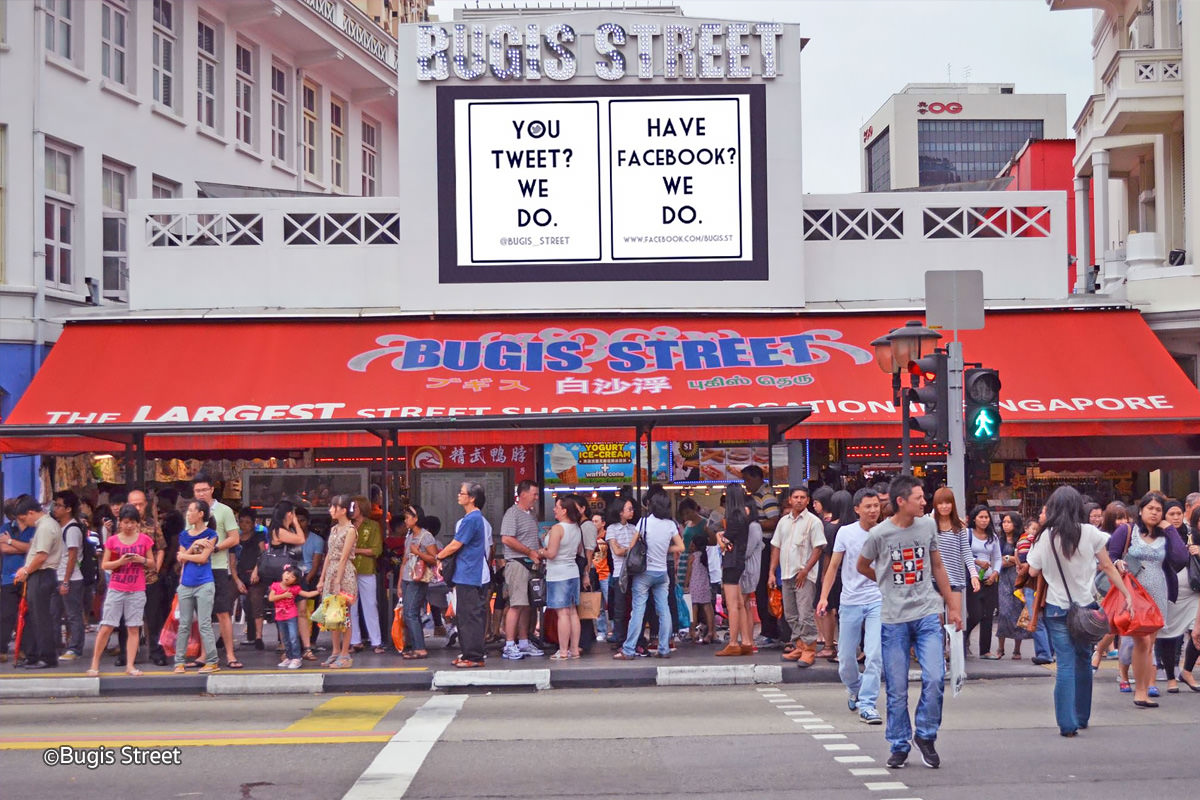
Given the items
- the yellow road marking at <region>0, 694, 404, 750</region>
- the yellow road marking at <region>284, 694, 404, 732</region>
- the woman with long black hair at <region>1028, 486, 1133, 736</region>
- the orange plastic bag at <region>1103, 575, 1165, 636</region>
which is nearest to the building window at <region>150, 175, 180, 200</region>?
the yellow road marking at <region>284, 694, 404, 732</region>

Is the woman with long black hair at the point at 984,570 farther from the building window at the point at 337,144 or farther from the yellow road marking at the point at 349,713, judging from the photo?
the building window at the point at 337,144

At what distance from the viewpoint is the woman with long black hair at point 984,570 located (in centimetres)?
1510

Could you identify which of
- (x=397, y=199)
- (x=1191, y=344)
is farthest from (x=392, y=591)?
(x=1191, y=344)

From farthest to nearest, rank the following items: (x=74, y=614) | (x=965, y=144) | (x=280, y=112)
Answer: (x=965, y=144), (x=280, y=112), (x=74, y=614)

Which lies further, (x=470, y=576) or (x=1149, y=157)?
(x=1149, y=157)

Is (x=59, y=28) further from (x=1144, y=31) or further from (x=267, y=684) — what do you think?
(x=1144, y=31)

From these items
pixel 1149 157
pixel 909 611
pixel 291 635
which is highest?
pixel 1149 157

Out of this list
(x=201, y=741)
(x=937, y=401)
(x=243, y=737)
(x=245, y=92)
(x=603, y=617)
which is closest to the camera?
(x=201, y=741)

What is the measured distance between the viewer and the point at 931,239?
2211 cm

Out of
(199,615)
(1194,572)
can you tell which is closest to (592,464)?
(199,615)

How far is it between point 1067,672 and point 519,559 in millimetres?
6824

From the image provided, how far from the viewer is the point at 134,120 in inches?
1003

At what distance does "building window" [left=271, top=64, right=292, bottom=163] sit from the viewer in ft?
103

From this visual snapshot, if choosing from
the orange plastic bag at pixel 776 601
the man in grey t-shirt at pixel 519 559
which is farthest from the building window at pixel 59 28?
the orange plastic bag at pixel 776 601
